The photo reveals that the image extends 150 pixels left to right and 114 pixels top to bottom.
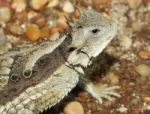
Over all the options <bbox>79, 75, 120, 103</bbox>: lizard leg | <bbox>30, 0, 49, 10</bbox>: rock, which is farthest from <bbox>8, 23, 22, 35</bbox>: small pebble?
<bbox>79, 75, 120, 103</bbox>: lizard leg

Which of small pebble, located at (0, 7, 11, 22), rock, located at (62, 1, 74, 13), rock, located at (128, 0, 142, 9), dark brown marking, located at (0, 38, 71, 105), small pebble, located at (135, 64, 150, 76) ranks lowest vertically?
small pebble, located at (135, 64, 150, 76)

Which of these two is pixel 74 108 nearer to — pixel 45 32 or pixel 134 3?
pixel 45 32

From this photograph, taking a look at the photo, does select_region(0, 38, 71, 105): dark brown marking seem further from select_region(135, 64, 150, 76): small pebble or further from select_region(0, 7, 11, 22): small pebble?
select_region(0, 7, 11, 22): small pebble

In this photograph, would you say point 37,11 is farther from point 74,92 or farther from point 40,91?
point 40,91

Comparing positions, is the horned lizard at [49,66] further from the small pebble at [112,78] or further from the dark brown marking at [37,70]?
the small pebble at [112,78]

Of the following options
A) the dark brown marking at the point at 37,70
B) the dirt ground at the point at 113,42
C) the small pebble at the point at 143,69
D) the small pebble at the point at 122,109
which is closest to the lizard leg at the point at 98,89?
the dirt ground at the point at 113,42

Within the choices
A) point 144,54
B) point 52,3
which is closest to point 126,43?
point 144,54
